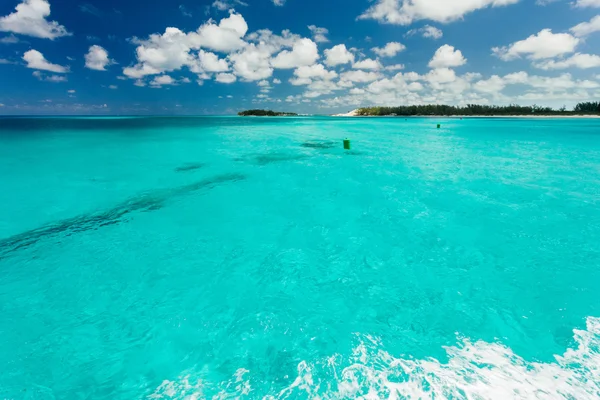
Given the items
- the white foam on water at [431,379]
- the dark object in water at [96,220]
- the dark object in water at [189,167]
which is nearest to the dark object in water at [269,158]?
the dark object in water at [189,167]

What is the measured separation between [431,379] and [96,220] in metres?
10.5

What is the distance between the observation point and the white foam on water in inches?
140

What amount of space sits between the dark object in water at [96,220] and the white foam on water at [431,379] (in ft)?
23.9

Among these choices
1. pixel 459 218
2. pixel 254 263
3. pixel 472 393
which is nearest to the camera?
pixel 472 393

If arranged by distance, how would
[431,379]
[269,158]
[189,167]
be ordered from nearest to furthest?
[431,379]
[189,167]
[269,158]

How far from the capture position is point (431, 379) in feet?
12.3

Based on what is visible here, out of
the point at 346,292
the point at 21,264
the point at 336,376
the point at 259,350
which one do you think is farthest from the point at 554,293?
the point at 21,264

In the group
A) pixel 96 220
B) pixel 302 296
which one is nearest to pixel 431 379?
pixel 302 296

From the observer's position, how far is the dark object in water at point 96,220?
809 centimetres

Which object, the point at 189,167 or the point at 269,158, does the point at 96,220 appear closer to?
the point at 189,167

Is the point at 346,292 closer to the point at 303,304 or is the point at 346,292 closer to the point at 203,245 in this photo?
the point at 303,304

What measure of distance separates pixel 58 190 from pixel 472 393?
674 inches

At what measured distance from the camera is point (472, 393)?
3.55 m

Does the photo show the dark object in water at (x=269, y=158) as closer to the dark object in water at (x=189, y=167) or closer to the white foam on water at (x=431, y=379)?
the dark object in water at (x=189, y=167)
